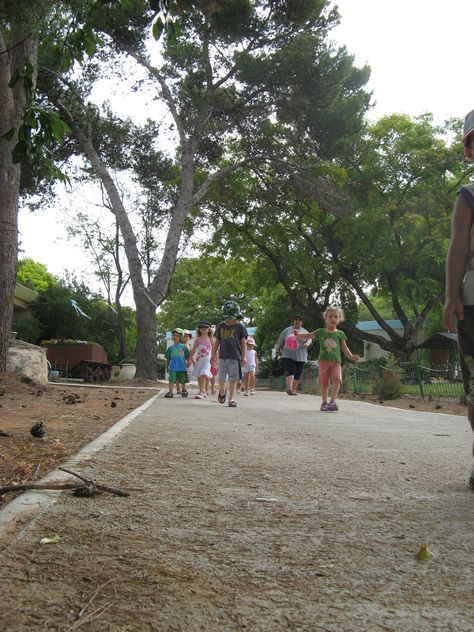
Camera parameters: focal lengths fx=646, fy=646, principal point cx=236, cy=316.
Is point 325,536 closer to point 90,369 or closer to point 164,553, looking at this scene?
point 164,553

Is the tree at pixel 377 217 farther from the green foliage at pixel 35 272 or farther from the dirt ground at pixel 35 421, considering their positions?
the green foliage at pixel 35 272

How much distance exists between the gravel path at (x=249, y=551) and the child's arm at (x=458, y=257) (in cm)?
98

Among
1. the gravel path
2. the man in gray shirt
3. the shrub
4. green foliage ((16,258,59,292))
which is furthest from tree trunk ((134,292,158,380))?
green foliage ((16,258,59,292))

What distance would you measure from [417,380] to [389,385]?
3.91ft

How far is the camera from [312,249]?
34938 millimetres

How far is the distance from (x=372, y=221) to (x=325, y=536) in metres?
28.8

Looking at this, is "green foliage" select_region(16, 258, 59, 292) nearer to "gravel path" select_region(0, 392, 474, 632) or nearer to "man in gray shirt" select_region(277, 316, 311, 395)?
"man in gray shirt" select_region(277, 316, 311, 395)

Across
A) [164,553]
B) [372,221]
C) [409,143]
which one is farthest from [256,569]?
[409,143]

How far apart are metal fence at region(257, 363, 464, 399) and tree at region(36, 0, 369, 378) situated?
6.94 metres

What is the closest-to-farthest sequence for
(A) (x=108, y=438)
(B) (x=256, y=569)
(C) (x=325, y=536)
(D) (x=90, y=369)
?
1. (B) (x=256, y=569)
2. (C) (x=325, y=536)
3. (A) (x=108, y=438)
4. (D) (x=90, y=369)

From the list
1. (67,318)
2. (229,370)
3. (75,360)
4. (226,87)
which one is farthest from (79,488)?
(67,318)

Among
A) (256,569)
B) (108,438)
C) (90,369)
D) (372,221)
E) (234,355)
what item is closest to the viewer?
(256,569)

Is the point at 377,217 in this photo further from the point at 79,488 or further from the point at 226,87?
the point at 79,488

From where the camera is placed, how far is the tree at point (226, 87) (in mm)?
22469
